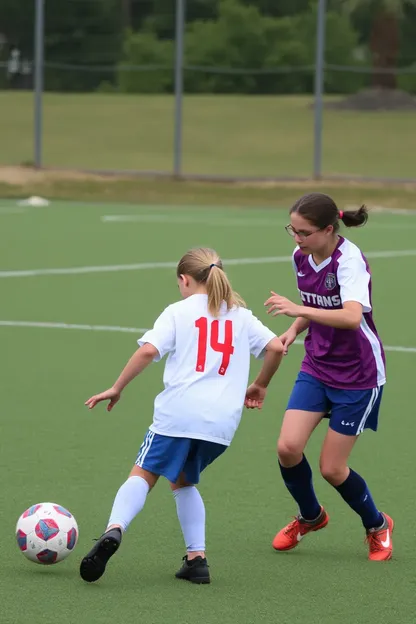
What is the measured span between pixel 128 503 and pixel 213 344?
741mm

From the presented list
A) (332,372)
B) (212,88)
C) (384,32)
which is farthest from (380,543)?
(384,32)

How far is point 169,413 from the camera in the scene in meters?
5.81

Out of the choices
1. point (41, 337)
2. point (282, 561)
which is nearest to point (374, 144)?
point (41, 337)

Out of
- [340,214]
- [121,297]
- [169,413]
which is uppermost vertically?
[340,214]

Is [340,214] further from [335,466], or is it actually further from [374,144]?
[374,144]

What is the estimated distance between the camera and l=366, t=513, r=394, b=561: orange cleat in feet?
20.7

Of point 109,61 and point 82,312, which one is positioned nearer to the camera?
point 82,312

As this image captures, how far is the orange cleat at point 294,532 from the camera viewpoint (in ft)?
21.2

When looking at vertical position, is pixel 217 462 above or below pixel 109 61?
below

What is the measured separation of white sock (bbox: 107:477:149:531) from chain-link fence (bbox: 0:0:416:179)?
23.0 m

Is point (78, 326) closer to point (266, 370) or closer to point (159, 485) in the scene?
point (159, 485)

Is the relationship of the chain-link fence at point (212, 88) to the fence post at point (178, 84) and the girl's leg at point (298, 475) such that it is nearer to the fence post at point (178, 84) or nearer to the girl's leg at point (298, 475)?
the fence post at point (178, 84)

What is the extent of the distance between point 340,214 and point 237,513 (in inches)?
65.5

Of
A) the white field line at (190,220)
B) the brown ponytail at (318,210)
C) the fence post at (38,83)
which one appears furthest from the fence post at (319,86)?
the brown ponytail at (318,210)
